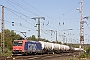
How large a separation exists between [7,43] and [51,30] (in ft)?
46.3

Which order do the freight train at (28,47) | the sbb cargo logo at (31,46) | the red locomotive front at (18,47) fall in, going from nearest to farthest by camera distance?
the red locomotive front at (18,47) < the freight train at (28,47) < the sbb cargo logo at (31,46)

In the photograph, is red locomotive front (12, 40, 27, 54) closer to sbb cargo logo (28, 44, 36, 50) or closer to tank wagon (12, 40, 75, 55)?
tank wagon (12, 40, 75, 55)

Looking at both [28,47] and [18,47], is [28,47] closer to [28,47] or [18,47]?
Answer: [28,47]

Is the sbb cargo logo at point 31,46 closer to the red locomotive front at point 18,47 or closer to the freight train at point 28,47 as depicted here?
the freight train at point 28,47

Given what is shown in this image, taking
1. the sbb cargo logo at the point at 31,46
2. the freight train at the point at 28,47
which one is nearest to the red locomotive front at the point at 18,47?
the freight train at the point at 28,47

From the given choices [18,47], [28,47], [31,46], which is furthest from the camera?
[31,46]

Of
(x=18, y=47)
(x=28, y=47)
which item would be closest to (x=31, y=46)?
(x=28, y=47)

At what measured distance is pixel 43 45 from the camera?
55.5 m

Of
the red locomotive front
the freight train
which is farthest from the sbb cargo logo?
the red locomotive front

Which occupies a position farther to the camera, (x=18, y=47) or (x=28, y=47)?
(x=28, y=47)

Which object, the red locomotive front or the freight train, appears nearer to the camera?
the red locomotive front

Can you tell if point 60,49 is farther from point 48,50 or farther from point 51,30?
point 48,50

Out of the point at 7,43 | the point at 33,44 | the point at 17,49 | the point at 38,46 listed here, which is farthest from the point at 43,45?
the point at 7,43

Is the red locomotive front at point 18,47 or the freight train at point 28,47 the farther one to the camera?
the freight train at point 28,47
